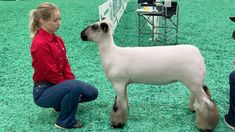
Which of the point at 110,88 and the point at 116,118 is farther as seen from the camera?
the point at 110,88

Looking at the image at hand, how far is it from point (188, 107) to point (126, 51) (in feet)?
3.11

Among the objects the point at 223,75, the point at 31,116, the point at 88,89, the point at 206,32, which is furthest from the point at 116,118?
the point at 206,32

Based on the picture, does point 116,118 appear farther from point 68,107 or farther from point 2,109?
point 2,109

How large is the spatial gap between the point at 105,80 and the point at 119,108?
1281 mm

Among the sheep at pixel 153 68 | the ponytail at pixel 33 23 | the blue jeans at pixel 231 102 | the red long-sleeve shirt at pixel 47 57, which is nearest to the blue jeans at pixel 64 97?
the red long-sleeve shirt at pixel 47 57

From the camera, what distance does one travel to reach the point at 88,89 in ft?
10.9

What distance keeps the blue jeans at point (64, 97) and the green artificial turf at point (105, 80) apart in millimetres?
165

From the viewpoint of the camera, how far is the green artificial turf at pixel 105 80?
132 inches

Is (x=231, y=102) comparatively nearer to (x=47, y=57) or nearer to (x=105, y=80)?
(x=47, y=57)

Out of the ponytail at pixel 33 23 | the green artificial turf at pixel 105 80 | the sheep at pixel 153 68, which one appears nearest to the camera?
the sheep at pixel 153 68

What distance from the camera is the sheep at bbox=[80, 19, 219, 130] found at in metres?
2.93

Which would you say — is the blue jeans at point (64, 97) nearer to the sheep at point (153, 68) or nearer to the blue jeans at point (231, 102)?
the sheep at point (153, 68)

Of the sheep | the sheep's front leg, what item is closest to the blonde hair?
the sheep

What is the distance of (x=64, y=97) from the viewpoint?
3102 mm
